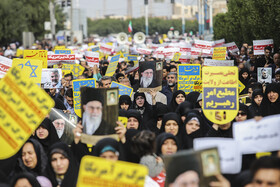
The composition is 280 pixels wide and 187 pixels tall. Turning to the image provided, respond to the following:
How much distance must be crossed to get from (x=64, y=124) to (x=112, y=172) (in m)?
3.51

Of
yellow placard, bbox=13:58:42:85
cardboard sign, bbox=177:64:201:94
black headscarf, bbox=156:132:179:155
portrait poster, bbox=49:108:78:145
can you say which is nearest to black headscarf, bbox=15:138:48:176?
black headscarf, bbox=156:132:179:155

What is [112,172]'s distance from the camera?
4055 mm

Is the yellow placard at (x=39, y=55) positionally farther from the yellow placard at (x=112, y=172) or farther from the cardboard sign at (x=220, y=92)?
the yellow placard at (x=112, y=172)

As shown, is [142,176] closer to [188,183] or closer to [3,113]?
[188,183]

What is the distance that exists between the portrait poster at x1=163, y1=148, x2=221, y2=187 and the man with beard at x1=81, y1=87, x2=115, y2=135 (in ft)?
5.56

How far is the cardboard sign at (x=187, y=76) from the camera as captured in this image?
1100cm

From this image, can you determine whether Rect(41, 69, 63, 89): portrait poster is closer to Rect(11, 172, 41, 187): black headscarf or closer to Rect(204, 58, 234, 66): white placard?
Rect(204, 58, 234, 66): white placard

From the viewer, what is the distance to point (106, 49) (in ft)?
70.9

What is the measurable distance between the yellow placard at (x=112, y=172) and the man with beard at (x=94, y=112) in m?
1.63

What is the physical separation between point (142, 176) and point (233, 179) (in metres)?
1.07

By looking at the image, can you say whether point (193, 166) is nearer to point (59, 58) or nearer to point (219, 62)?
point (219, 62)

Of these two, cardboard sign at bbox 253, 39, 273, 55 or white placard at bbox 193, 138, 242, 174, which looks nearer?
white placard at bbox 193, 138, 242, 174

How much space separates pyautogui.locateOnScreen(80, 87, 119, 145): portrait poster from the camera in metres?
5.65

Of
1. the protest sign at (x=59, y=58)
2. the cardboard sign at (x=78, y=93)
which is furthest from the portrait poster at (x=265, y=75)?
the protest sign at (x=59, y=58)
